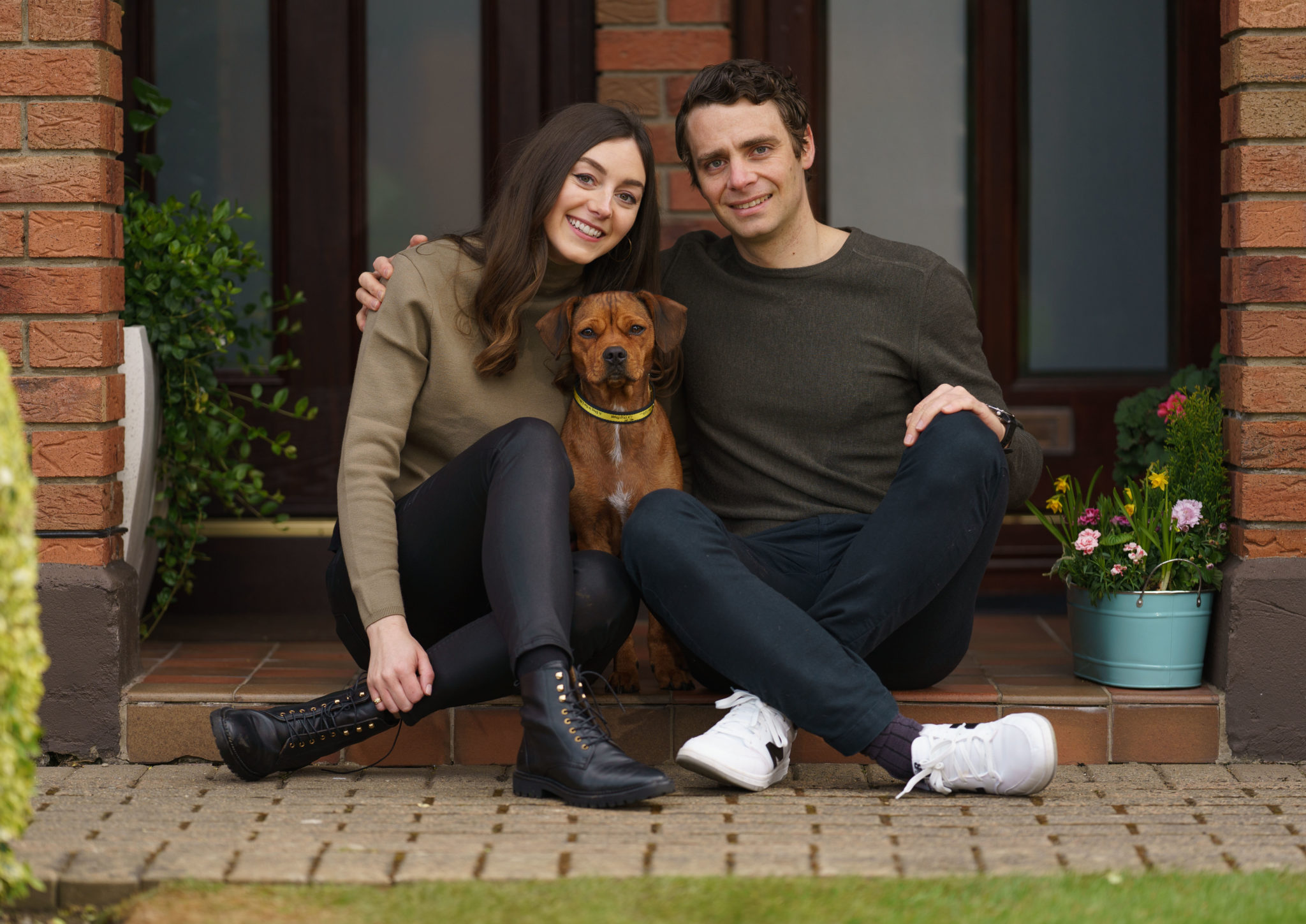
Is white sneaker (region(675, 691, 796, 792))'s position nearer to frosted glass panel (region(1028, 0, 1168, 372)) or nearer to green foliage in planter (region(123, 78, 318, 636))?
green foliage in planter (region(123, 78, 318, 636))

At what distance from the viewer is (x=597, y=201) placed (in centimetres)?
288

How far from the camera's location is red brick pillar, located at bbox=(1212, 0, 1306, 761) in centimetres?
299

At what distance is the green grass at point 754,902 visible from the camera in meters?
1.98

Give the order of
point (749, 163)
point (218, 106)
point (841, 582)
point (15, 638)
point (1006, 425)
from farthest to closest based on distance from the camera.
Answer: point (218, 106), point (749, 163), point (1006, 425), point (841, 582), point (15, 638)

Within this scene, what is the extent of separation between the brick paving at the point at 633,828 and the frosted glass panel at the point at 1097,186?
5.47ft

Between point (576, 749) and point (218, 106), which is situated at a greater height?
point (218, 106)

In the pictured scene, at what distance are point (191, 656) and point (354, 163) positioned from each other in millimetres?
1627

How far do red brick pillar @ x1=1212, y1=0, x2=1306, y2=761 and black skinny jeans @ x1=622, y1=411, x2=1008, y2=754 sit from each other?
0.72 m

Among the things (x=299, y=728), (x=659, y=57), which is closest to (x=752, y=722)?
(x=299, y=728)

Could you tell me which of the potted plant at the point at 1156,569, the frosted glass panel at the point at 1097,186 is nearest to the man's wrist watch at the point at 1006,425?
the potted plant at the point at 1156,569

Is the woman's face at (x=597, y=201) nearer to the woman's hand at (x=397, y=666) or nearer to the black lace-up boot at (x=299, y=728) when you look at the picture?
the woman's hand at (x=397, y=666)

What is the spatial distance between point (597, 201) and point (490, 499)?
0.72 m

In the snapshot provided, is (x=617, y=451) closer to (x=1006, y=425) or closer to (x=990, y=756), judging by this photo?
(x=1006, y=425)

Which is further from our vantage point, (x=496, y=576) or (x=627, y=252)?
(x=627, y=252)
